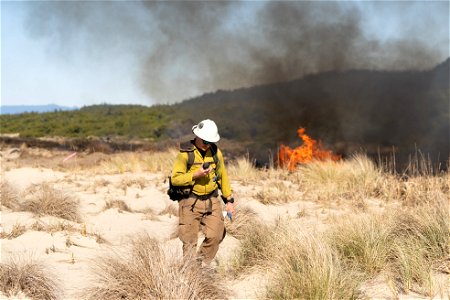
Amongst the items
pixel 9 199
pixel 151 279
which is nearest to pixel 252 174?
pixel 9 199

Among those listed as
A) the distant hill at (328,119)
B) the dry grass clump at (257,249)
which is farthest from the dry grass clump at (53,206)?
the distant hill at (328,119)

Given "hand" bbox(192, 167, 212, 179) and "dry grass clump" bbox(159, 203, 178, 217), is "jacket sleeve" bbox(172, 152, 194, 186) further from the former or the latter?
"dry grass clump" bbox(159, 203, 178, 217)

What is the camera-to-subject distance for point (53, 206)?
28.3ft

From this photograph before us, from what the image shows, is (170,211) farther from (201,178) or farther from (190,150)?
(190,150)

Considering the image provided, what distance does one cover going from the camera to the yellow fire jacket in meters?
5.18

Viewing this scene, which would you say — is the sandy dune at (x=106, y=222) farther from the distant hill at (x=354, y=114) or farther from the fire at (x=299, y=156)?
the distant hill at (x=354, y=114)

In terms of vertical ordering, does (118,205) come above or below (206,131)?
below

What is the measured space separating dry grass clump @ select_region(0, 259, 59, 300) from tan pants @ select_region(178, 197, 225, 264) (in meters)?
1.37

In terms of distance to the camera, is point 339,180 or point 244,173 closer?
point 339,180

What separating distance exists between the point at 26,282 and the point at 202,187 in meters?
1.94

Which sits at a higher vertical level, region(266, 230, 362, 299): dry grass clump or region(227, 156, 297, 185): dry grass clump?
region(227, 156, 297, 185): dry grass clump

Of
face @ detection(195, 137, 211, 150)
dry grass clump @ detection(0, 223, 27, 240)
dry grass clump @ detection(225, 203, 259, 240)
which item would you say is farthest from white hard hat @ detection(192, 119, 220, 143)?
dry grass clump @ detection(0, 223, 27, 240)

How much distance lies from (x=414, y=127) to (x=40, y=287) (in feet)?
110

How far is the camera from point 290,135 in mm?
36031
